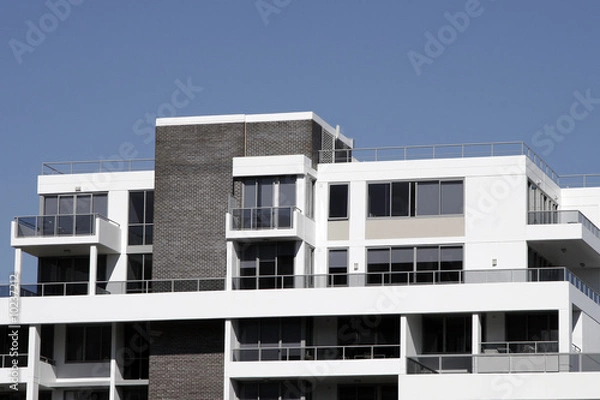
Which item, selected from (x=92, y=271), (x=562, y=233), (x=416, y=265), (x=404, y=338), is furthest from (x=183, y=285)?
(x=562, y=233)

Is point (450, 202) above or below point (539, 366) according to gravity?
above

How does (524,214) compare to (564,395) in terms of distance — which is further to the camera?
(524,214)

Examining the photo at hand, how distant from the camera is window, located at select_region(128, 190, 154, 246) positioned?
73.9 m

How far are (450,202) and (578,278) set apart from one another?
5961mm

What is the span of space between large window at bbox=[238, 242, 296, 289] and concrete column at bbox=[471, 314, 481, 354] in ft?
24.7

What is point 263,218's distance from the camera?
230 feet

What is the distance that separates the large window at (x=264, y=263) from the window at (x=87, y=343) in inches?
248

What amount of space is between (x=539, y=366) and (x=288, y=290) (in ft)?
33.4

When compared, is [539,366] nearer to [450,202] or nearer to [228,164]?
[450,202]

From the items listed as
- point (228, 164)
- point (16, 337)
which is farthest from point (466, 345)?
point (16, 337)

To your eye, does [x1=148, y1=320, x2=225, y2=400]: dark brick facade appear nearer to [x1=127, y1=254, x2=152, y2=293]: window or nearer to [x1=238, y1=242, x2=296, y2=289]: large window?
[x1=238, y1=242, x2=296, y2=289]: large window

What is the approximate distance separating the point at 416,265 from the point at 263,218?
612 cm

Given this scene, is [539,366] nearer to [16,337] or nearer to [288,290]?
[288,290]

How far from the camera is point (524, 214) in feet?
228
